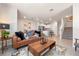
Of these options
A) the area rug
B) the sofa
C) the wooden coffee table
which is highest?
the sofa

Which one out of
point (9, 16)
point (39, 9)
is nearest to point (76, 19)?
point (39, 9)

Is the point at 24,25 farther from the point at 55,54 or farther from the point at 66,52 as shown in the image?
the point at 66,52

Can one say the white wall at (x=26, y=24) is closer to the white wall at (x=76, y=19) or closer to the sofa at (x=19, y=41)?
the sofa at (x=19, y=41)

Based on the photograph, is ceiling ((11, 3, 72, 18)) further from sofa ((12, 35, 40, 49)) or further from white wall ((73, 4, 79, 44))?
sofa ((12, 35, 40, 49))

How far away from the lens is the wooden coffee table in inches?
80.1

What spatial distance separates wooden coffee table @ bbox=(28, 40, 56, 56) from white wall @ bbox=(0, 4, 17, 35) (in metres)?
0.43

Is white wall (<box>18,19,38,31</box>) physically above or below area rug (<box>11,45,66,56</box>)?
above

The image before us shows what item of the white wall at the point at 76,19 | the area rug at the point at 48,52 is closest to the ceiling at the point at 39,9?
the white wall at the point at 76,19

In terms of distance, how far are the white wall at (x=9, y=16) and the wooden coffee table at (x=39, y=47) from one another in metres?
0.43

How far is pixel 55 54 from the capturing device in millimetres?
2152

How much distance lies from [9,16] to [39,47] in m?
0.76

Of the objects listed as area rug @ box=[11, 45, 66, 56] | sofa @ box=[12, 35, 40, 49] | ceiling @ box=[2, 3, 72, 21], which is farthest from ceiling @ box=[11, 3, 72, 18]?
area rug @ box=[11, 45, 66, 56]

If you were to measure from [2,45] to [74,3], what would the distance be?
1491mm

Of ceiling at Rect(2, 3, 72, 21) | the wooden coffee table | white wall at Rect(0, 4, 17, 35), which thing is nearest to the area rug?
the wooden coffee table
